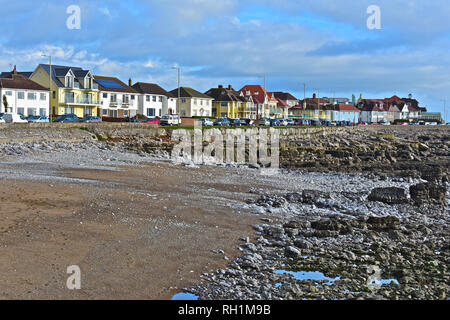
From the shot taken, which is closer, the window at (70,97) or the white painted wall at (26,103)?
the white painted wall at (26,103)

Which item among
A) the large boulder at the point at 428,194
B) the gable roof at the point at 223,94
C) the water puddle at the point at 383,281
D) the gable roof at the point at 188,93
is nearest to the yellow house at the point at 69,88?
the gable roof at the point at 188,93

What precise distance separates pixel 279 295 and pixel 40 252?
16.9 feet

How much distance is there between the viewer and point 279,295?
917cm

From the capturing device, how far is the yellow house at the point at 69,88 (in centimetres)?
7300

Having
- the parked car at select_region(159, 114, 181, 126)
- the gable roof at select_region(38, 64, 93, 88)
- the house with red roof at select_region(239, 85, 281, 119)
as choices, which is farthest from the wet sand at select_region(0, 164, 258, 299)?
the house with red roof at select_region(239, 85, 281, 119)

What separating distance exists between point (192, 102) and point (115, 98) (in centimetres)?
1710

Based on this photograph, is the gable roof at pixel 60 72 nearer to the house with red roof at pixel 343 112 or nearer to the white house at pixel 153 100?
the white house at pixel 153 100

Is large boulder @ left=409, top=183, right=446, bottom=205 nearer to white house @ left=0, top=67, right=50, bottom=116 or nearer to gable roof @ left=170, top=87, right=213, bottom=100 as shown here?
white house @ left=0, top=67, right=50, bottom=116

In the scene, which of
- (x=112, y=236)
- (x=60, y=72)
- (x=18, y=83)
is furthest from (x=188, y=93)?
(x=112, y=236)

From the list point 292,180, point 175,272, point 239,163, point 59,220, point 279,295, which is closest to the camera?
point 279,295

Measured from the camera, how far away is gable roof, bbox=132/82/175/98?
8650cm

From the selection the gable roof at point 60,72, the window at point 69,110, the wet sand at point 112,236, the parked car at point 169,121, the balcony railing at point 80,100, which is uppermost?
the gable roof at point 60,72
